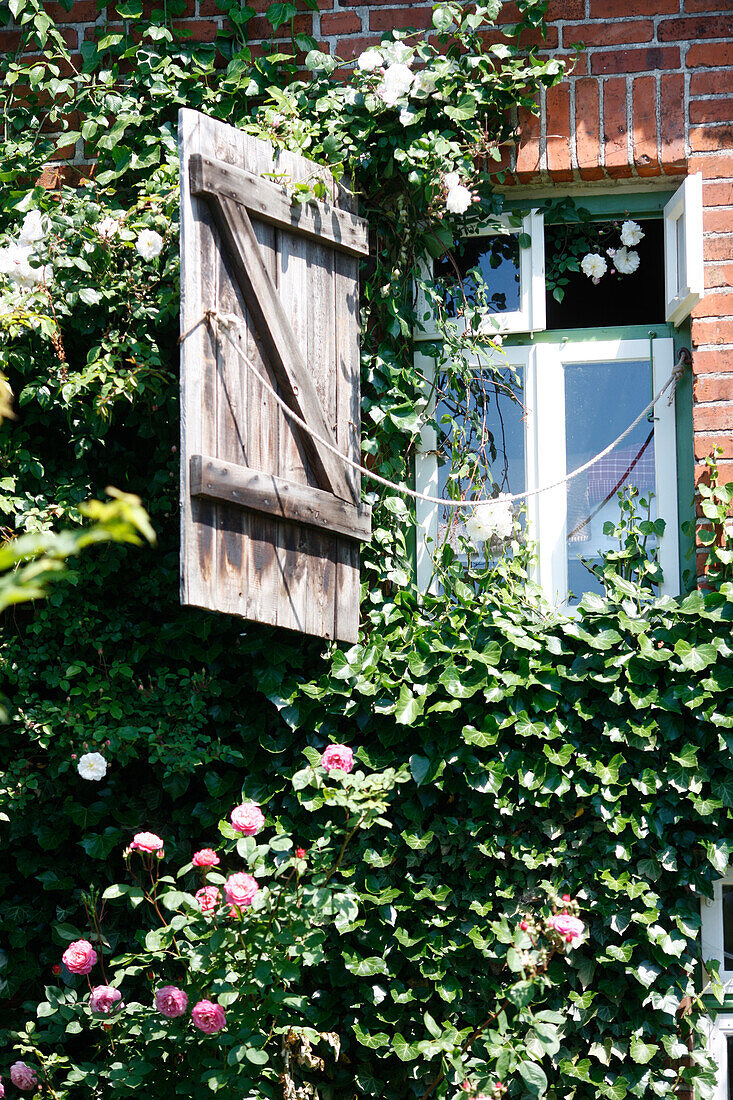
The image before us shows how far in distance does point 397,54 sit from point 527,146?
0.51 meters

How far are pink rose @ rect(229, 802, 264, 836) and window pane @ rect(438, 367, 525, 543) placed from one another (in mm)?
1144

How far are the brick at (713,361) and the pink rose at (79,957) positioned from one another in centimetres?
242

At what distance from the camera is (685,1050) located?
308 cm

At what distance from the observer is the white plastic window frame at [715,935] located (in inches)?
129

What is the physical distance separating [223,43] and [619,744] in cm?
261

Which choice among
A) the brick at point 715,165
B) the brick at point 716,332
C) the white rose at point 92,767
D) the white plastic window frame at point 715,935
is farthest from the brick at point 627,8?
the white rose at point 92,767

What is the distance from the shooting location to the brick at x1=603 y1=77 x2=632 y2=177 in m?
3.60

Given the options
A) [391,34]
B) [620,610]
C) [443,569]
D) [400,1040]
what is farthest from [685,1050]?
[391,34]

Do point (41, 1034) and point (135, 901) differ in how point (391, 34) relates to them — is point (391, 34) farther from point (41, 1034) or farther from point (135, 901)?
point (41, 1034)

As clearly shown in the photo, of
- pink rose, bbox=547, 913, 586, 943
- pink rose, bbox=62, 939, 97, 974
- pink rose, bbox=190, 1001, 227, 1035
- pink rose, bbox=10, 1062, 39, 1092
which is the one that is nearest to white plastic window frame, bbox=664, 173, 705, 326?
pink rose, bbox=547, 913, 586, 943

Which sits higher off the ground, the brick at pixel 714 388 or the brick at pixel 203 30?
the brick at pixel 203 30

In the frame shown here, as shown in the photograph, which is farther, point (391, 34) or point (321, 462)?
point (391, 34)

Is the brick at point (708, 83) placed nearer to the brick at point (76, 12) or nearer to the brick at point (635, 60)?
the brick at point (635, 60)

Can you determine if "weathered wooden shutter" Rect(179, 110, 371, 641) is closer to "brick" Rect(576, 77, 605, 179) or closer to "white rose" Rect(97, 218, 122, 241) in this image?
"white rose" Rect(97, 218, 122, 241)
